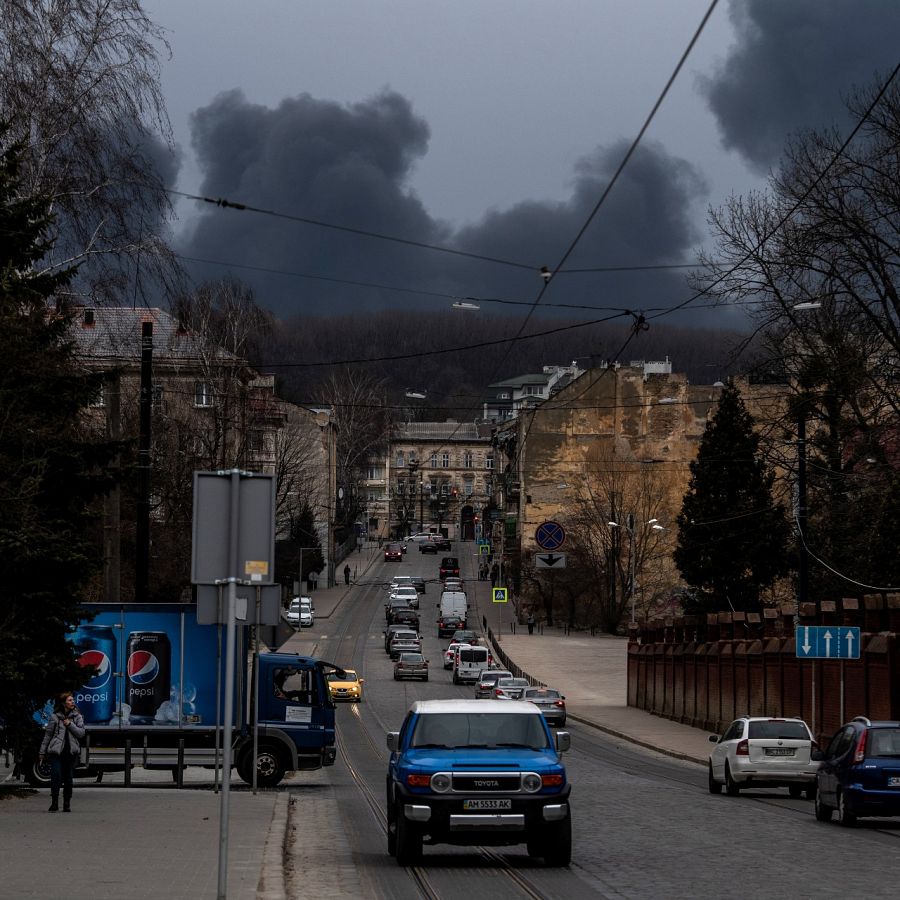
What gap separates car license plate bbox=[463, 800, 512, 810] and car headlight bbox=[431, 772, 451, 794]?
0.23 m

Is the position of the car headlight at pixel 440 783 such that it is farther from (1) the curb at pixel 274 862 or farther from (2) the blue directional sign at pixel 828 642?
(2) the blue directional sign at pixel 828 642

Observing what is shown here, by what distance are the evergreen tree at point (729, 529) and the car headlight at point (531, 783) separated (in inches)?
2166

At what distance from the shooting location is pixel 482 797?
15344 mm

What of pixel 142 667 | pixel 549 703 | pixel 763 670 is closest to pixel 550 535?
pixel 549 703

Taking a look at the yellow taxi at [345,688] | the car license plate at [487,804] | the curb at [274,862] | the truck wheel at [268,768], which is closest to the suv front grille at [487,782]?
the car license plate at [487,804]

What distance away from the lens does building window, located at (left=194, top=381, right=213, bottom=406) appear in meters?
61.6

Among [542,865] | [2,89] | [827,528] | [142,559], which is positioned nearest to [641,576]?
[827,528]

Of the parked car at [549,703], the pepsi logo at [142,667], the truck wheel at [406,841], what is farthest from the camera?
the parked car at [549,703]

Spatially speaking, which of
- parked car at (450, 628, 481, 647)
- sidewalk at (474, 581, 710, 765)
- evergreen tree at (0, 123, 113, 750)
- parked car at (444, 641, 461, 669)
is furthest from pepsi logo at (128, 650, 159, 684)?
parked car at (450, 628, 481, 647)

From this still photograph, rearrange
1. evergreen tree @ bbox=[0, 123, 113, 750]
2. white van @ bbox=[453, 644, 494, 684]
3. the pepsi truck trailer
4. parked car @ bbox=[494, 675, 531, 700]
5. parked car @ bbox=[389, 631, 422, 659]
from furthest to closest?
parked car @ bbox=[389, 631, 422, 659] → white van @ bbox=[453, 644, 494, 684] → parked car @ bbox=[494, 675, 531, 700] → the pepsi truck trailer → evergreen tree @ bbox=[0, 123, 113, 750]

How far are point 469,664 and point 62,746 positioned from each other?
157ft

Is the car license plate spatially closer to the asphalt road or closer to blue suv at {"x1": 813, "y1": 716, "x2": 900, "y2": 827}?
the asphalt road

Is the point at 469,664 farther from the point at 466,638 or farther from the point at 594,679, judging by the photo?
the point at 466,638

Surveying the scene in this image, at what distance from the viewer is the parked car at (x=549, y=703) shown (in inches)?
1901
